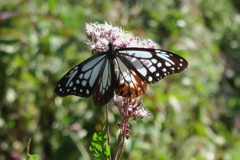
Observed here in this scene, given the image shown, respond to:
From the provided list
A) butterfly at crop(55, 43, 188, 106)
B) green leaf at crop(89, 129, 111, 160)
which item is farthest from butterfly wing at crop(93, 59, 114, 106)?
green leaf at crop(89, 129, 111, 160)

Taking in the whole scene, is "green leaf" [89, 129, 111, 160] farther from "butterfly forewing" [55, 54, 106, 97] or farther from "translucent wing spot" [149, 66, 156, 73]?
"translucent wing spot" [149, 66, 156, 73]

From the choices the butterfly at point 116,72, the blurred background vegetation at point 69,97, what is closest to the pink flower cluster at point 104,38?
the butterfly at point 116,72

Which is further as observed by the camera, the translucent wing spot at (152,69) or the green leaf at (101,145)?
the translucent wing spot at (152,69)

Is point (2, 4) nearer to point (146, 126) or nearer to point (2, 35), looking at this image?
point (2, 35)

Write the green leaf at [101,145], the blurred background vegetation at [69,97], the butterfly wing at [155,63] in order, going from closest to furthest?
the green leaf at [101,145]
the butterfly wing at [155,63]
the blurred background vegetation at [69,97]

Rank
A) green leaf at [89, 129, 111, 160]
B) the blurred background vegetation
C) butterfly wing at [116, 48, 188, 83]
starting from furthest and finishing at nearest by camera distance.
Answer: the blurred background vegetation → butterfly wing at [116, 48, 188, 83] → green leaf at [89, 129, 111, 160]

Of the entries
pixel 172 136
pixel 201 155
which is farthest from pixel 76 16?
pixel 201 155

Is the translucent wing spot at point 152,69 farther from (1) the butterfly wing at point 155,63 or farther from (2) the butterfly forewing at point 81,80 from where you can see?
(2) the butterfly forewing at point 81,80

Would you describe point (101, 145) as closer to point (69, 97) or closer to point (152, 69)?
point (152, 69)
